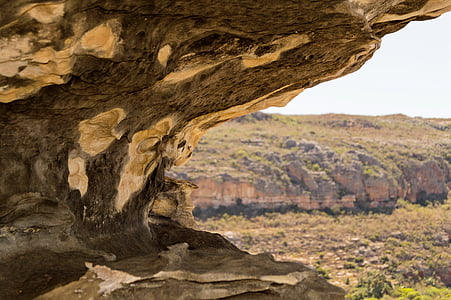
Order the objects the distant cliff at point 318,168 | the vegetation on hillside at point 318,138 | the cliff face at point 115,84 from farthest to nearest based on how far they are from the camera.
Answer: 1. the vegetation on hillside at point 318,138
2. the distant cliff at point 318,168
3. the cliff face at point 115,84

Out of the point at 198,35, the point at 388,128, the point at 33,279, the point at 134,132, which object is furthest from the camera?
the point at 388,128

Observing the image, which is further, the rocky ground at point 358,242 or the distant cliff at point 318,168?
the distant cliff at point 318,168

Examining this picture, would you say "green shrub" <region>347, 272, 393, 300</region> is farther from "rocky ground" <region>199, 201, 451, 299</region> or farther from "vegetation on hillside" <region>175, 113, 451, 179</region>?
"vegetation on hillside" <region>175, 113, 451, 179</region>

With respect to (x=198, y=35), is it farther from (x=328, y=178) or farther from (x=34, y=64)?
(x=328, y=178)

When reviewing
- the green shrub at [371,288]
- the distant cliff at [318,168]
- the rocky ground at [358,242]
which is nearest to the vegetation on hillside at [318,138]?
the distant cliff at [318,168]

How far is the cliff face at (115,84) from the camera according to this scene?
410 cm

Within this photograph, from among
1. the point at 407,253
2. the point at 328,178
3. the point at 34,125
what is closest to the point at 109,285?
the point at 34,125

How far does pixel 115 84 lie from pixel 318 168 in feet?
213

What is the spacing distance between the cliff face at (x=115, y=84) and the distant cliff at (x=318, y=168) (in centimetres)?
5175

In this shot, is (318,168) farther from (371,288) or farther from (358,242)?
(371,288)

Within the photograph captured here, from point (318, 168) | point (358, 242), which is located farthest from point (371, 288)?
point (318, 168)

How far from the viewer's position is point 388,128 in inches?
3078

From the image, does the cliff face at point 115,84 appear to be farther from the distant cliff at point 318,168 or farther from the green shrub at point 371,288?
the distant cliff at point 318,168

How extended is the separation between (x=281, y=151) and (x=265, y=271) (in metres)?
64.9
